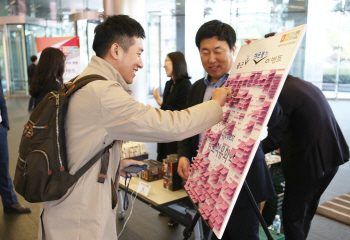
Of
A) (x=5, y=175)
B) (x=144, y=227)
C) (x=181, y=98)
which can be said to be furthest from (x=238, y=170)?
(x=5, y=175)

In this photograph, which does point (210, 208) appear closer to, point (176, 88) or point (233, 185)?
point (233, 185)

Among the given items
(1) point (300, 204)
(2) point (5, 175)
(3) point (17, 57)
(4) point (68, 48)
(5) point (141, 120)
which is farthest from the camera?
(3) point (17, 57)

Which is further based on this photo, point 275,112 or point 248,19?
point 248,19

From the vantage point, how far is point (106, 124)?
1115 mm

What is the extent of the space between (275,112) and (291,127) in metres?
0.79

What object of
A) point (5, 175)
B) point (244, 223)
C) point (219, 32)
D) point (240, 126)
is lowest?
point (5, 175)

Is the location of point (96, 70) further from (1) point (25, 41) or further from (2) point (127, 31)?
(1) point (25, 41)

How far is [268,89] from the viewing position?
115 centimetres

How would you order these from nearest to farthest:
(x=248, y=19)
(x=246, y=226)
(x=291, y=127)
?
(x=246, y=226), (x=291, y=127), (x=248, y=19)

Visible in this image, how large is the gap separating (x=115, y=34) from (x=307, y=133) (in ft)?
4.65

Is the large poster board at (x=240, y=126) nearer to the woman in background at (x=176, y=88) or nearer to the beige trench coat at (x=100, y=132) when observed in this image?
the beige trench coat at (x=100, y=132)

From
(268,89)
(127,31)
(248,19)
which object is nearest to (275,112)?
(268,89)

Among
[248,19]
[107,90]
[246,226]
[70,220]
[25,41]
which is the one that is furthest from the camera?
[25,41]

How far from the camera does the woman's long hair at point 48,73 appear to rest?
10.3 feet
